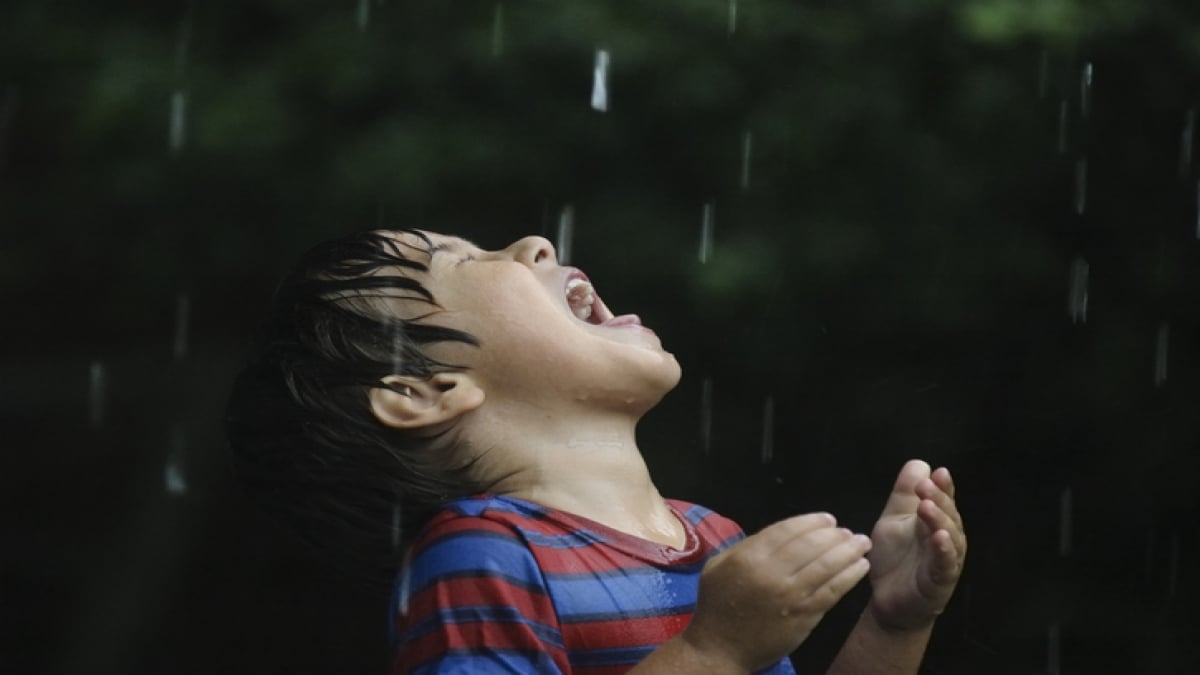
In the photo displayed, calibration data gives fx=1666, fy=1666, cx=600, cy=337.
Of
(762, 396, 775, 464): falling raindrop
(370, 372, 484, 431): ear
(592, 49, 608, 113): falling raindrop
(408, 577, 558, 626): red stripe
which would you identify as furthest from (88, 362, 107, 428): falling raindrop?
(408, 577, 558, 626): red stripe

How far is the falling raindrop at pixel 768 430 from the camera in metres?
3.35

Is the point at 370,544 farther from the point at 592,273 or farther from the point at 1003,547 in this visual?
the point at 1003,547

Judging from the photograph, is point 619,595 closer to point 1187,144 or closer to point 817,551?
point 817,551

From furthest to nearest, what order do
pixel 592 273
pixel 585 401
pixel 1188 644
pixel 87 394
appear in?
1. pixel 87 394
2. pixel 1188 644
3. pixel 592 273
4. pixel 585 401

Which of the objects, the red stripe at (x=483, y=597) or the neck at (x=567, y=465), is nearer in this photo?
the red stripe at (x=483, y=597)

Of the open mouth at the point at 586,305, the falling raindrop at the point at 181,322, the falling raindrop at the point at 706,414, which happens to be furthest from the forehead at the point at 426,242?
the falling raindrop at the point at 181,322

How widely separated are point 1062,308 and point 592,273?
950 millimetres

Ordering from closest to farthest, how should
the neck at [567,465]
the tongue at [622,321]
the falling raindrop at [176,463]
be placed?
the neck at [567,465], the tongue at [622,321], the falling raindrop at [176,463]

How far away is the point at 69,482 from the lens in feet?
12.6

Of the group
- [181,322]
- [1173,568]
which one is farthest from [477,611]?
[1173,568]

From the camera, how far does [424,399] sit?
1.98 m

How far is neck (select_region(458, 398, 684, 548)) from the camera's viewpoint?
1.94 metres

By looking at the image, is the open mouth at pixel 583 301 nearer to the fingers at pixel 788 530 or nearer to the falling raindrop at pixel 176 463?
the fingers at pixel 788 530

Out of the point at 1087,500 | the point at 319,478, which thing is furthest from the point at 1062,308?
the point at 319,478
